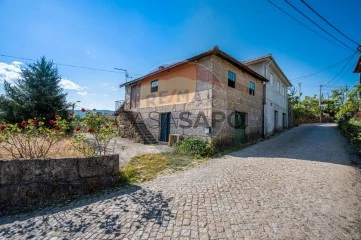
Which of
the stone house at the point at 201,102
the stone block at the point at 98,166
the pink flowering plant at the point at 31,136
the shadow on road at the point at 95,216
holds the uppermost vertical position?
the stone house at the point at 201,102

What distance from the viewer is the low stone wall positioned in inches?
160

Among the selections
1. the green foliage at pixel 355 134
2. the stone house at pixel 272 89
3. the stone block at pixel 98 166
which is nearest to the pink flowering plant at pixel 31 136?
the stone block at pixel 98 166

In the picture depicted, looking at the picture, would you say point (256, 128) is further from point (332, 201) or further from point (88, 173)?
point (88, 173)

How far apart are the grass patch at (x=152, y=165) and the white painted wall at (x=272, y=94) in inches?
392

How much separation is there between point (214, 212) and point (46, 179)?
3.73 metres

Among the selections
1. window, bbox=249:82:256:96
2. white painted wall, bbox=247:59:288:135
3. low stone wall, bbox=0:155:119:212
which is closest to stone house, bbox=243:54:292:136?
white painted wall, bbox=247:59:288:135

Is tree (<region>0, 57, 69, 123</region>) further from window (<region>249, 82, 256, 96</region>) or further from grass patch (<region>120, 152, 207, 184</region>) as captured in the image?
window (<region>249, 82, 256, 96</region>)

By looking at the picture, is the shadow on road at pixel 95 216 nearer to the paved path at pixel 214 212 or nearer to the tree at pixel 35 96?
the paved path at pixel 214 212

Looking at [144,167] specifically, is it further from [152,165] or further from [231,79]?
[231,79]

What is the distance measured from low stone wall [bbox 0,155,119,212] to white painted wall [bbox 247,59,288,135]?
538 inches

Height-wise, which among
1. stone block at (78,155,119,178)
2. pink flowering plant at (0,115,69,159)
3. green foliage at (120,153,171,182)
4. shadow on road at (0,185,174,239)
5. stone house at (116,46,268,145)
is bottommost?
shadow on road at (0,185,174,239)

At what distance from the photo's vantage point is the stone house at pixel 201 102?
10.1 metres

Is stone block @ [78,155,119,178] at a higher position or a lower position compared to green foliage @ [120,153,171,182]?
higher

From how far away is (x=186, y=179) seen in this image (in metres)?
5.52
